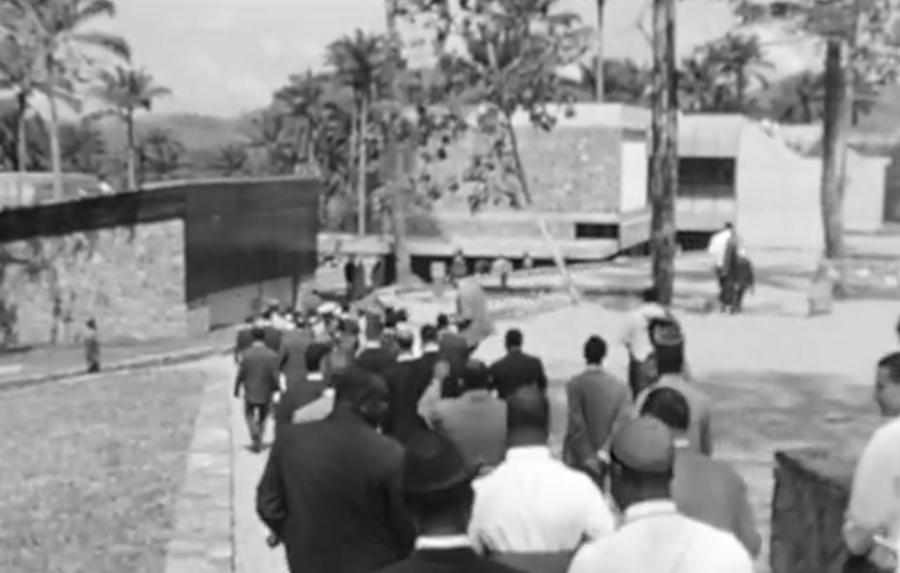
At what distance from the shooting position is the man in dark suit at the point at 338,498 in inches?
196

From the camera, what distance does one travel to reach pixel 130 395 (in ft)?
68.4

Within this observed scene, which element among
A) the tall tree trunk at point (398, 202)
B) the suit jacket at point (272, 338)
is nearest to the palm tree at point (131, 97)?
the tall tree trunk at point (398, 202)

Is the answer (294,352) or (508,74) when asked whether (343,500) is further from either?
(508,74)

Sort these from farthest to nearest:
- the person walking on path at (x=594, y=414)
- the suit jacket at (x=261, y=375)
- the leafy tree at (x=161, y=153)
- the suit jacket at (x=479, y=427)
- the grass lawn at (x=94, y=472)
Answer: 1. the leafy tree at (x=161, y=153)
2. the suit jacket at (x=261, y=375)
3. the grass lawn at (x=94, y=472)
4. the person walking on path at (x=594, y=414)
5. the suit jacket at (x=479, y=427)

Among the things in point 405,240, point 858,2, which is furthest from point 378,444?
point 405,240

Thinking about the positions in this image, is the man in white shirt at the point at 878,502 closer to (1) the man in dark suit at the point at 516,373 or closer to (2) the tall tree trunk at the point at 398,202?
(1) the man in dark suit at the point at 516,373

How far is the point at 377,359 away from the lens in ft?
28.7

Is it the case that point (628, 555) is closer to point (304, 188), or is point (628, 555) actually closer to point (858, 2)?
point (858, 2)

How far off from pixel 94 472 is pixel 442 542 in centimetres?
1150

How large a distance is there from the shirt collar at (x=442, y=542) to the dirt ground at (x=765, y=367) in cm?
554

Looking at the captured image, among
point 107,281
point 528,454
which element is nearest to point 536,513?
point 528,454

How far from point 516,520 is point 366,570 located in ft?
2.27

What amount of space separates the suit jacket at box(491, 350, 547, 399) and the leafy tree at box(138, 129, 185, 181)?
100428mm

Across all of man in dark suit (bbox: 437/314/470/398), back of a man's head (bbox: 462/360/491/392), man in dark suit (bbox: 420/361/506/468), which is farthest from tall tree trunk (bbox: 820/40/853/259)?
man in dark suit (bbox: 420/361/506/468)
